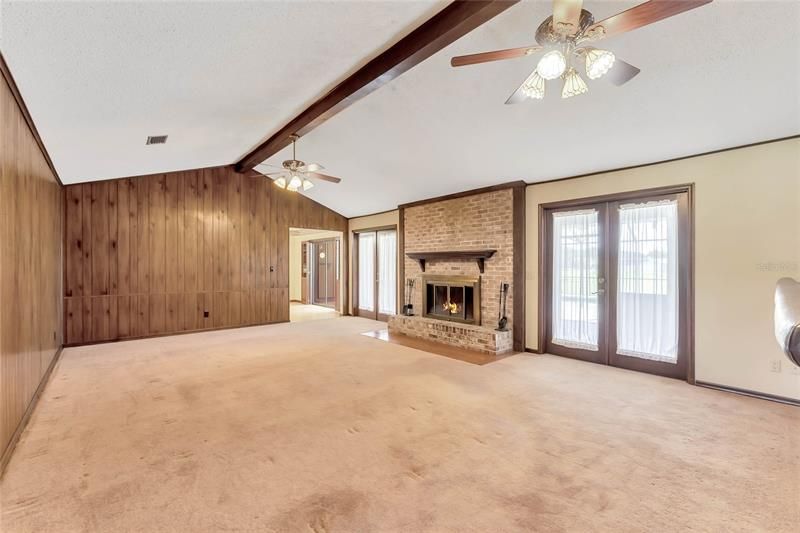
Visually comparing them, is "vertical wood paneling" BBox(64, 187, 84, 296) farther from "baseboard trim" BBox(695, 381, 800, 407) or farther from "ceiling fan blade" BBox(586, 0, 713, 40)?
"baseboard trim" BBox(695, 381, 800, 407)

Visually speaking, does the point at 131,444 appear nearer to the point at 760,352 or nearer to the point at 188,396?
the point at 188,396

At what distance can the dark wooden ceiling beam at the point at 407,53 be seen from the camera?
→ 7.57 feet

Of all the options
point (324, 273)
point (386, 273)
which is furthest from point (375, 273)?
point (324, 273)

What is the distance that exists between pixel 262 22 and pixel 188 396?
127 inches

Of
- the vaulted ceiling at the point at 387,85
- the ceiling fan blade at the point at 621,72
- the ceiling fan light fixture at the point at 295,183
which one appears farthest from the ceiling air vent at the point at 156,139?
the ceiling fan blade at the point at 621,72

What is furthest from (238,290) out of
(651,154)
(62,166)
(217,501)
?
(651,154)

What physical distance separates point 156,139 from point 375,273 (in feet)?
16.3

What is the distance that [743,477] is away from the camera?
2.15 m

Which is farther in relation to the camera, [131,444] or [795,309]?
[131,444]

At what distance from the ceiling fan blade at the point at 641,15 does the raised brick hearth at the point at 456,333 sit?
383 centimetres

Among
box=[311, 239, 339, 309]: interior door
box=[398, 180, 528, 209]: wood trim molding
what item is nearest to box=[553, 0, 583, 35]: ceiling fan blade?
box=[398, 180, 528, 209]: wood trim molding

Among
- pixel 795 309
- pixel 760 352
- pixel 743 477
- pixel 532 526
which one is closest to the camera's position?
pixel 795 309

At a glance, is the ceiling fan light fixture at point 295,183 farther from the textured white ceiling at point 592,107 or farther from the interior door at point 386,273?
the interior door at point 386,273

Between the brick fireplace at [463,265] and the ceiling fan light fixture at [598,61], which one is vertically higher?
the ceiling fan light fixture at [598,61]
